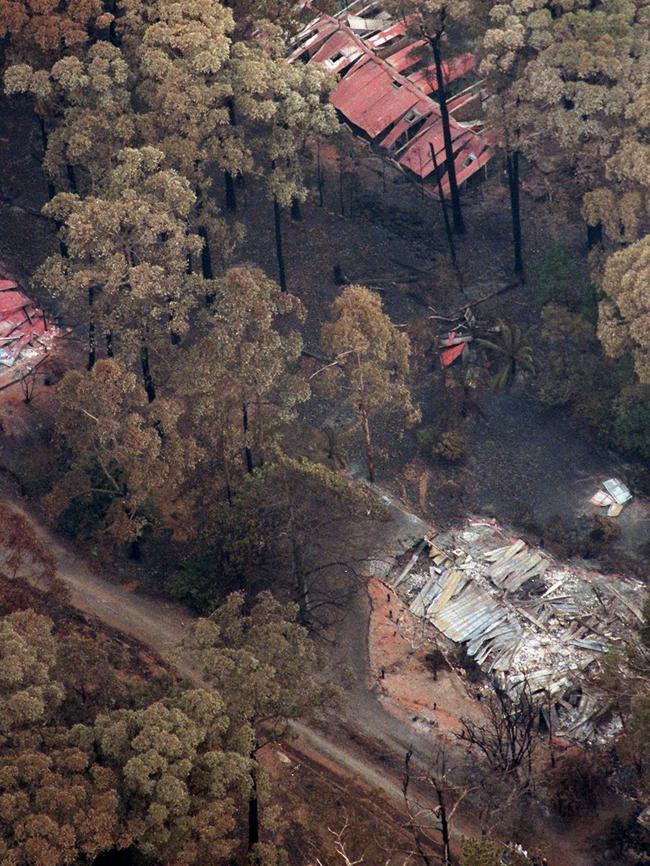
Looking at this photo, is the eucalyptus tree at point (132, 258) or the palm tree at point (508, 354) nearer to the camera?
the eucalyptus tree at point (132, 258)

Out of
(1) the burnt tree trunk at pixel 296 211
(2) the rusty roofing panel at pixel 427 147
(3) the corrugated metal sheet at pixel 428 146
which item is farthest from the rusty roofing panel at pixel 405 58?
(1) the burnt tree trunk at pixel 296 211

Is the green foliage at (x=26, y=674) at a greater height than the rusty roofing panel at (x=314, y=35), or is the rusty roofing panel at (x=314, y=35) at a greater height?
the rusty roofing panel at (x=314, y=35)

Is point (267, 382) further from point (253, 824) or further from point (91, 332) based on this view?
point (253, 824)

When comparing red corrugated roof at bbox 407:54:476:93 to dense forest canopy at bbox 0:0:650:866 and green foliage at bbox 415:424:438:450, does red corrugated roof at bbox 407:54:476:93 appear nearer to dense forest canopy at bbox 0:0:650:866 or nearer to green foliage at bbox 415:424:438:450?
dense forest canopy at bbox 0:0:650:866

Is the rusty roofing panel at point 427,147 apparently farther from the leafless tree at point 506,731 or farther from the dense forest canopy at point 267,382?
the leafless tree at point 506,731

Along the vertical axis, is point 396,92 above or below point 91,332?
above

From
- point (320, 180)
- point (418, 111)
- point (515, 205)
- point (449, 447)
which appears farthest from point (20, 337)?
point (515, 205)
